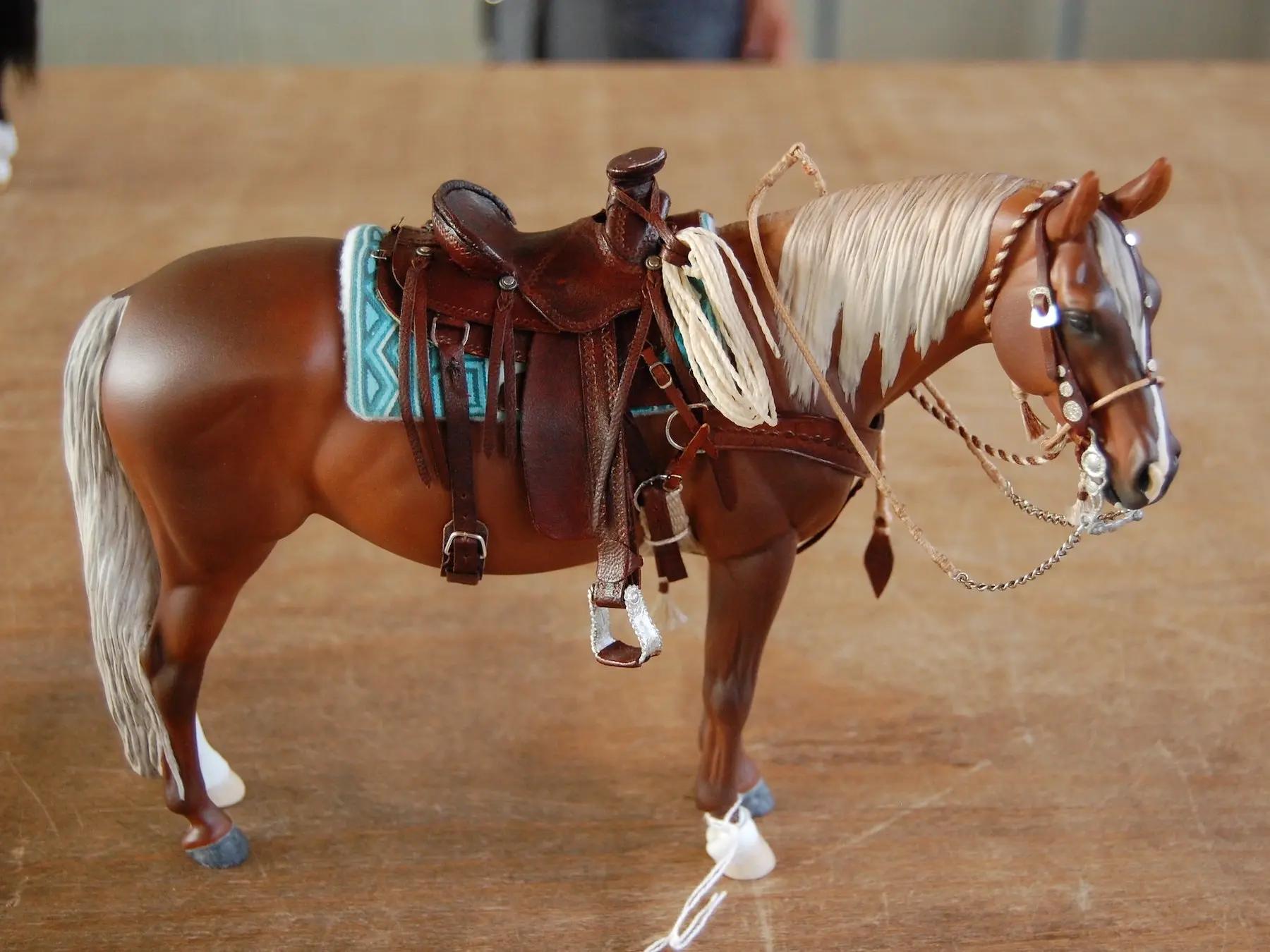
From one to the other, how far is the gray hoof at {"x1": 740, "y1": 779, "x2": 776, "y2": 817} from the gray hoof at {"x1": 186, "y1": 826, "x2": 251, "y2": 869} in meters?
0.77

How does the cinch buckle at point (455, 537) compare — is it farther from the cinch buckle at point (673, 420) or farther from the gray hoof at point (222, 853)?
the gray hoof at point (222, 853)

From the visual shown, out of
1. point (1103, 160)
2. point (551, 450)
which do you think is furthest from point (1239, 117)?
point (551, 450)

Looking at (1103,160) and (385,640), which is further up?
(1103,160)

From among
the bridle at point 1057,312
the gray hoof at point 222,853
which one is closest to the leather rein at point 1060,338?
the bridle at point 1057,312

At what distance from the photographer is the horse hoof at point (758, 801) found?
189 centimetres

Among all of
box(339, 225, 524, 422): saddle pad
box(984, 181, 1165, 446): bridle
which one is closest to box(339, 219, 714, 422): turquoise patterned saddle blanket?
box(339, 225, 524, 422): saddle pad

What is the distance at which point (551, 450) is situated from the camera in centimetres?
144

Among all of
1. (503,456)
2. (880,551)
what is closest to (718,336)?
(503,456)

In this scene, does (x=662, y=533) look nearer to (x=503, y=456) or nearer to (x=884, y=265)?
(x=503, y=456)

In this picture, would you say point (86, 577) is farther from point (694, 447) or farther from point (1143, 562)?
point (1143, 562)

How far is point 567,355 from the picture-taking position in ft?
4.70

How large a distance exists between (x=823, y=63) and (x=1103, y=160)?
112cm

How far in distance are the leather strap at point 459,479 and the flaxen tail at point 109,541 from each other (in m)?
0.42

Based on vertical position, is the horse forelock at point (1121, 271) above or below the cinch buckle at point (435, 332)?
above
